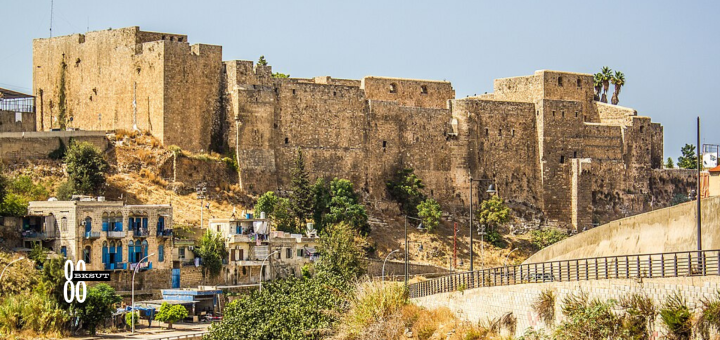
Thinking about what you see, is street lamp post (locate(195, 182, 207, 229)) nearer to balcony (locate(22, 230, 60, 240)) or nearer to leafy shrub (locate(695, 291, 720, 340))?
balcony (locate(22, 230, 60, 240))

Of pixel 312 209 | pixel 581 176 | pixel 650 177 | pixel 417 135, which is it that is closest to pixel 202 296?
pixel 312 209

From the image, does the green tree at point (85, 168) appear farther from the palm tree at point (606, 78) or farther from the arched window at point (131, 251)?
the palm tree at point (606, 78)

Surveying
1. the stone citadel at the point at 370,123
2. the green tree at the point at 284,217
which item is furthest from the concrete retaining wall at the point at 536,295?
the stone citadel at the point at 370,123

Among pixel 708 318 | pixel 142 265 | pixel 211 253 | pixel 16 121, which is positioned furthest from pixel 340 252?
pixel 708 318

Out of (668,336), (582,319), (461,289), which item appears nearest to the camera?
(668,336)

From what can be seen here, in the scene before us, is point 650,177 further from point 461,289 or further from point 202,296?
point 461,289

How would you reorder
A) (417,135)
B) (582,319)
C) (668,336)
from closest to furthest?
(668,336) < (582,319) < (417,135)

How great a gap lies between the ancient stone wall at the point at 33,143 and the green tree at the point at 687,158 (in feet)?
125

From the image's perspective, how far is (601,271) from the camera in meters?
28.2

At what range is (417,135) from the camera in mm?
63188

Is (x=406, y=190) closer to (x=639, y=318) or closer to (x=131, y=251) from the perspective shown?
(x=131, y=251)

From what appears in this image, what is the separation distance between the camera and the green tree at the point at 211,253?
1988 inches

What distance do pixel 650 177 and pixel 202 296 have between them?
29.5 metres

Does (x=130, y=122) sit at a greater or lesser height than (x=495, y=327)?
greater
